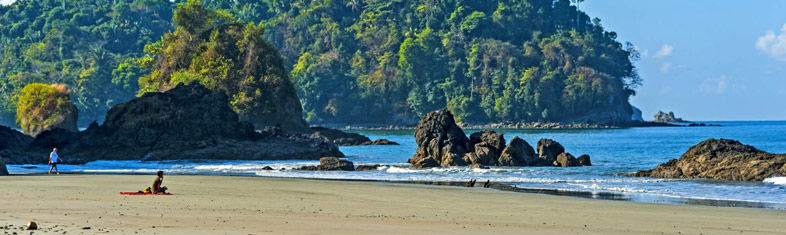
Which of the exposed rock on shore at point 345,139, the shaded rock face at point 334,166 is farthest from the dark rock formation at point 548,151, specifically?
the exposed rock on shore at point 345,139

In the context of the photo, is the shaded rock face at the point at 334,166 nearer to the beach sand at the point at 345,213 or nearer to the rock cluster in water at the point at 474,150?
the rock cluster in water at the point at 474,150

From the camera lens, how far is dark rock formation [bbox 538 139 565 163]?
40650mm

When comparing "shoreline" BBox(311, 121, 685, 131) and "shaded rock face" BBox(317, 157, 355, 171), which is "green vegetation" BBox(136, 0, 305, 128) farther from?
"shoreline" BBox(311, 121, 685, 131)

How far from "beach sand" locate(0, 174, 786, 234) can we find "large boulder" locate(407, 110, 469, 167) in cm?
1594

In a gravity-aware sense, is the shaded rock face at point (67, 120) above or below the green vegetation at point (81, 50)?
below

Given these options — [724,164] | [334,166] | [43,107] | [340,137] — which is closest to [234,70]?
[340,137]

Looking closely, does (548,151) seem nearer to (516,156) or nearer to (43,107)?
(516,156)

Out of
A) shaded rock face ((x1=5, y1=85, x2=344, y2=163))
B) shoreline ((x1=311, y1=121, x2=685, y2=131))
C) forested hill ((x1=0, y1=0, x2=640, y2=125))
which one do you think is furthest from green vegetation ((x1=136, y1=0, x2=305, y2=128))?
shoreline ((x1=311, y1=121, x2=685, y2=131))

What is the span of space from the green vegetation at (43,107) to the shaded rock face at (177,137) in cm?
2537

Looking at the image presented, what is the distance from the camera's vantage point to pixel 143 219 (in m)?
14.2

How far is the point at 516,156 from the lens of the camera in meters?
39.5

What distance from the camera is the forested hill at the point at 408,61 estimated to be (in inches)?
6137

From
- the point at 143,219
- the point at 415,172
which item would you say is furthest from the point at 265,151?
the point at 143,219

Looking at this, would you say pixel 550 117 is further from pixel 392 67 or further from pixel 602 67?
pixel 392 67
